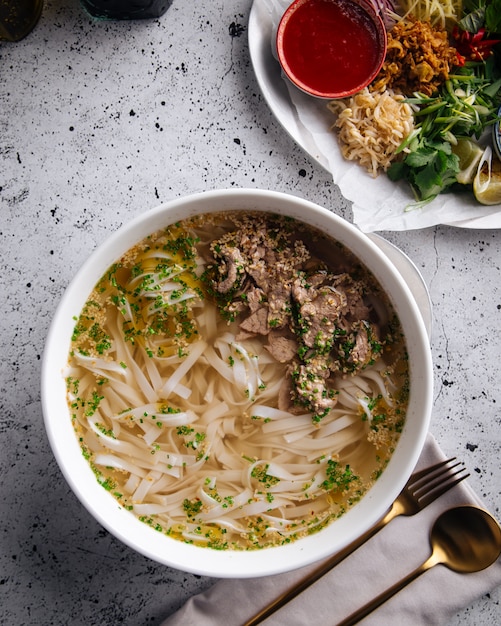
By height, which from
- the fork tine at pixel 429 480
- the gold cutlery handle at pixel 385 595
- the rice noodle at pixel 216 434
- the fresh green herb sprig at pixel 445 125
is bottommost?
the gold cutlery handle at pixel 385 595

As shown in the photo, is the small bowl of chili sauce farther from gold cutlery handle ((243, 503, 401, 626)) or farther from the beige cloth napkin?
gold cutlery handle ((243, 503, 401, 626))

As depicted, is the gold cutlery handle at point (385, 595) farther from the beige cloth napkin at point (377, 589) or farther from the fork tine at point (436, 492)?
the fork tine at point (436, 492)

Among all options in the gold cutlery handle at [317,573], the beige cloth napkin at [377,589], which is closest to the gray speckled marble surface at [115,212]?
the beige cloth napkin at [377,589]

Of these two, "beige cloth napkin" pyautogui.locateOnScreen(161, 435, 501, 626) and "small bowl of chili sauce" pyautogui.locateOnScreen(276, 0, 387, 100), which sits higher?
"small bowl of chili sauce" pyautogui.locateOnScreen(276, 0, 387, 100)

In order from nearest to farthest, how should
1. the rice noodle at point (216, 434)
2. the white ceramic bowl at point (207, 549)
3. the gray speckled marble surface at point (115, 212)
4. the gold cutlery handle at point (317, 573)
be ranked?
the white ceramic bowl at point (207, 549) < the rice noodle at point (216, 434) < the gold cutlery handle at point (317, 573) < the gray speckled marble surface at point (115, 212)

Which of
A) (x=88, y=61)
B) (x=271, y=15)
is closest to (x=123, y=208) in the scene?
(x=88, y=61)

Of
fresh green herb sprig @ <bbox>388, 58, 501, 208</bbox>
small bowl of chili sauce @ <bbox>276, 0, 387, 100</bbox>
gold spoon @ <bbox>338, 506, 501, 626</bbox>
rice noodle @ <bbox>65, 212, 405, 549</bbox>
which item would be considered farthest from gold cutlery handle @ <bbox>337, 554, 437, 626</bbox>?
small bowl of chili sauce @ <bbox>276, 0, 387, 100</bbox>
